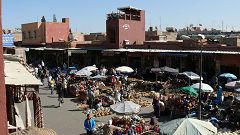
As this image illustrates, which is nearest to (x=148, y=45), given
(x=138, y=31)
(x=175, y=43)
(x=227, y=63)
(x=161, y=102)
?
(x=175, y=43)

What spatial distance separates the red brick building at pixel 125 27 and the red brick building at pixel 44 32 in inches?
547

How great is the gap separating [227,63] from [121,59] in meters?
11.9

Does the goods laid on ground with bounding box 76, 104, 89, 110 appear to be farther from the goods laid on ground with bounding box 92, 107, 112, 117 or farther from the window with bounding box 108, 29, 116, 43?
the window with bounding box 108, 29, 116, 43

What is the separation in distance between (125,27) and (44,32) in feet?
51.8

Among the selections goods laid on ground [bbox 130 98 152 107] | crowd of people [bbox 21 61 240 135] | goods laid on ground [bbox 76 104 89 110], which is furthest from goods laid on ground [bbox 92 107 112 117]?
goods laid on ground [bbox 130 98 152 107]

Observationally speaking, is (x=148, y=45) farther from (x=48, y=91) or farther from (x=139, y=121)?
(x=139, y=121)

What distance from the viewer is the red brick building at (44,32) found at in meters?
49.4

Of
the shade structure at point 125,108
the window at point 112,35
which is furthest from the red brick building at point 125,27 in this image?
the shade structure at point 125,108

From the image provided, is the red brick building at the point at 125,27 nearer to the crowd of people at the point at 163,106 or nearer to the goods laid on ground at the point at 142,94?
the crowd of people at the point at 163,106

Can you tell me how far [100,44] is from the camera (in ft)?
129

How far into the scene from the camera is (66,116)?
19.1m

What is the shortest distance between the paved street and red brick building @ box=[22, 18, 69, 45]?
26.0 m

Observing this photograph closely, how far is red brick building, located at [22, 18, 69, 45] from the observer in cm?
4938

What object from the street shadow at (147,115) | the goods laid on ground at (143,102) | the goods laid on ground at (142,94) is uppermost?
the goods laid on ground at (142,94)
